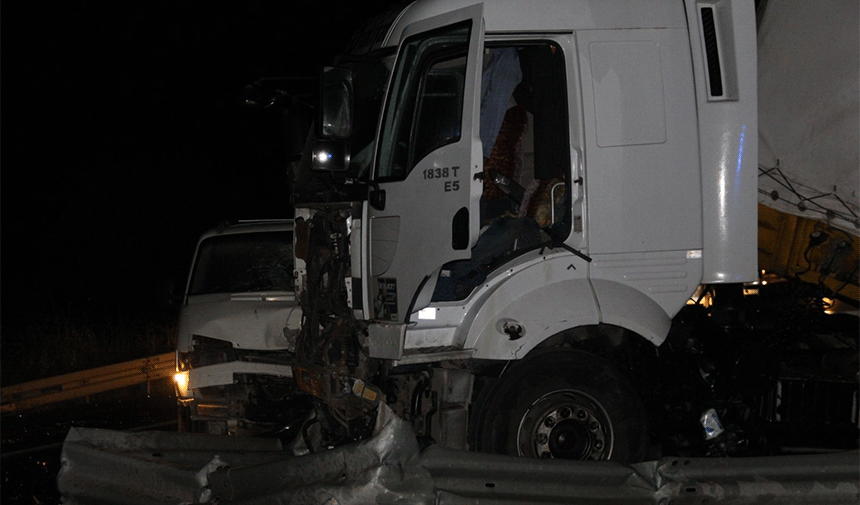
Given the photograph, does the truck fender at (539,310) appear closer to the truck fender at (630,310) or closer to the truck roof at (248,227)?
the truck fender at (630,310)

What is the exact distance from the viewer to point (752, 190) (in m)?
5.64

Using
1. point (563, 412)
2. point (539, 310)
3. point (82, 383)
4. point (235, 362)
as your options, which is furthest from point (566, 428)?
point (82, 383)

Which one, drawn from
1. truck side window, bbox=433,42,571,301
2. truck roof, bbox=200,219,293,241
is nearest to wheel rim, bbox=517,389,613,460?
truck side window, bbox=433,42,571,301

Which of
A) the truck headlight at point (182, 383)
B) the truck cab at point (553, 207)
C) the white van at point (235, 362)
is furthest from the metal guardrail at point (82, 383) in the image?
the truck cab at point (553, 207)

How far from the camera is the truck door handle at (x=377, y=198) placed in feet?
18.5

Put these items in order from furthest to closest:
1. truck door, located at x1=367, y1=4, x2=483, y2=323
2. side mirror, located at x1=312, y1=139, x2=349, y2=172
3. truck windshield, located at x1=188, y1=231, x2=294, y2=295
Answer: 1. truck windshield, located at x1=188, y1=231, x2=294, y2=295
2. side mirror, located at x1=312, y1=139, x2=349, y2=172
3. truck door, located at x1=367, y1=4, x2=483, y2=323

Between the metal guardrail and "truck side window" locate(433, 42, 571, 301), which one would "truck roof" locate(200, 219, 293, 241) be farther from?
the metal guardrail

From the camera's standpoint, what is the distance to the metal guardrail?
11250 millimetres

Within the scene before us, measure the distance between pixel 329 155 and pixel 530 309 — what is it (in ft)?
5.29

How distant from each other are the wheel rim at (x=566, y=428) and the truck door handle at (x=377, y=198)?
1577 mm

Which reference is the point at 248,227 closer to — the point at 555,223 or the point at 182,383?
the point at 182,383

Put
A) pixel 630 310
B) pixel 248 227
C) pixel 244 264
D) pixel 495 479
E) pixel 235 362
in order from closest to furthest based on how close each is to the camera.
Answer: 1. pixel 495 479
2. pixel 630 310
3. pixel 235 362
4. pixel 244 264
5. pixel 248 227

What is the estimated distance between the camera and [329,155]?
5.69m

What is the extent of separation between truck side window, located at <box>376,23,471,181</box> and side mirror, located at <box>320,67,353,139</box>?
0.26m
